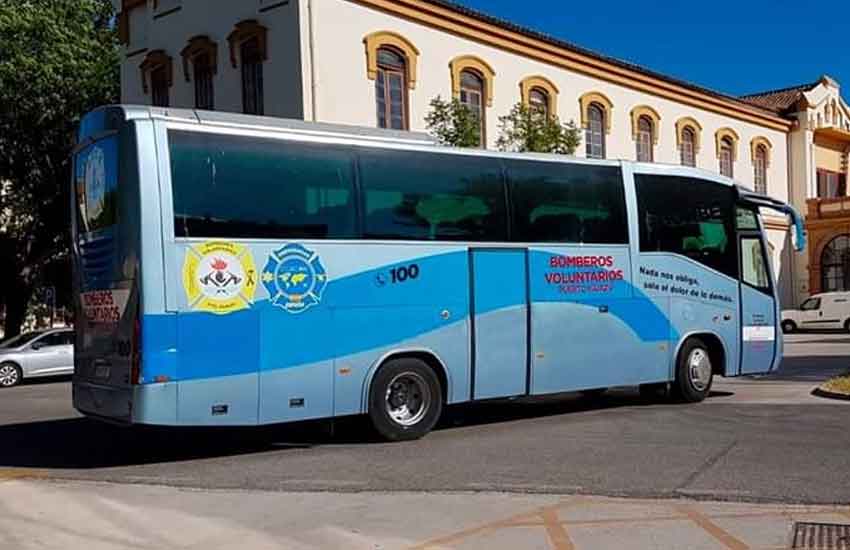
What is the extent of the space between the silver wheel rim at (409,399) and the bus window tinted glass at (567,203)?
2.33 metres

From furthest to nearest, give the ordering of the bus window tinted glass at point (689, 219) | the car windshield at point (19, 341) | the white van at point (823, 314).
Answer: the white van at point (823, 314)
the car windshield at point (19, 341)
the bus window tinted glass at point (689, 219)

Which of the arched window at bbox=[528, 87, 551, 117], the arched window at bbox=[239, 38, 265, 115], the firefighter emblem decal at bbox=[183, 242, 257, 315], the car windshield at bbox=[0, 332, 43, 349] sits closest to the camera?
the firefighter emblem decal at bbox=[183, 242, 257, 315]

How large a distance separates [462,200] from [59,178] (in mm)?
24450

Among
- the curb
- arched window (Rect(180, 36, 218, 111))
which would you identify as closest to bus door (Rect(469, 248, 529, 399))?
the curb

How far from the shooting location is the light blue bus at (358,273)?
1005 cm

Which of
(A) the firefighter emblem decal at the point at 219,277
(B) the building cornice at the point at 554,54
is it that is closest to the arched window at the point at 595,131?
(B) the building cornice at the point at 554,54

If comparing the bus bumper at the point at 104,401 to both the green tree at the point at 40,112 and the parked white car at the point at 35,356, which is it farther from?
the green tree at the point at 40,112

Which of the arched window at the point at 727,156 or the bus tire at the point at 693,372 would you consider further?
the arched window at the point at 727,156

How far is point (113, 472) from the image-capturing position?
10211 millimetres

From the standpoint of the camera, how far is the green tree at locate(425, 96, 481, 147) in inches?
963

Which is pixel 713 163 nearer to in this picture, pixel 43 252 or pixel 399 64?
pixel 399 64

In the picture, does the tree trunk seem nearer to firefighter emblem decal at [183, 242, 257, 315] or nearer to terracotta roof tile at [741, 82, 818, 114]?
firefighter emblem decal at [183, 242, 257, 315]

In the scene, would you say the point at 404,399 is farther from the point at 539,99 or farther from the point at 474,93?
the point at 539,99

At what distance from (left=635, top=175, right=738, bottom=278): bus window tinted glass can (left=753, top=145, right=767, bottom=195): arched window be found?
3004 cm
